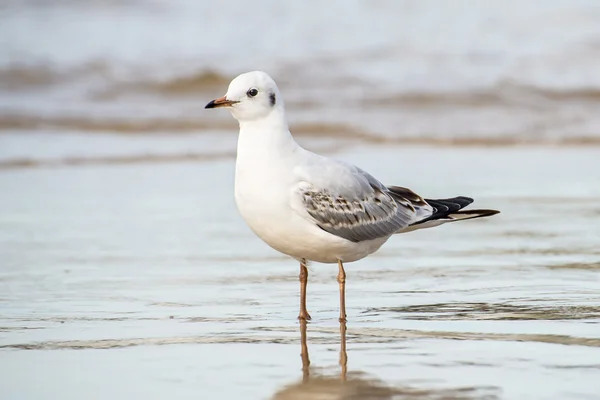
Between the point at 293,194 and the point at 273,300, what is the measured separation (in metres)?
0.70

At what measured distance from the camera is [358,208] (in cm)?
531

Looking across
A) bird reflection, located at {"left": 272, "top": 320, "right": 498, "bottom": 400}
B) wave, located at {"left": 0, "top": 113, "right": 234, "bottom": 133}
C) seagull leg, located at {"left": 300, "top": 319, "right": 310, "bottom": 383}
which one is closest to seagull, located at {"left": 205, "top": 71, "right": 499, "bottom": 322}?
seagull leg, located at {"left": 300, "top": 319, "right": 310, "bottom": 383}

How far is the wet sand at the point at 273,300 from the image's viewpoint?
4004 millimetres

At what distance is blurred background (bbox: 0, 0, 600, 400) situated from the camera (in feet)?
13.9

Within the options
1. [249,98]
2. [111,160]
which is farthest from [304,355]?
[111,160]

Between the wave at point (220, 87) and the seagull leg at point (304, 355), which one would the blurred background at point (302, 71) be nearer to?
the wave at point (220, 87)

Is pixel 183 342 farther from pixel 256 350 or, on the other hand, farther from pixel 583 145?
pixel 583 145

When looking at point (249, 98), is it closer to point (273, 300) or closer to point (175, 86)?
point (273, 300)

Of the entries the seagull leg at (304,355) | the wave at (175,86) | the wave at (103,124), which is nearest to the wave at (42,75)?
the wave at (175,86)

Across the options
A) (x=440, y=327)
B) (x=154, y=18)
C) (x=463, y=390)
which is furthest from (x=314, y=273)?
(x=154, y=18)

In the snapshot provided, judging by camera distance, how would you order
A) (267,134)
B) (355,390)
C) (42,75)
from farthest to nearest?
(42,75) → (267,134) → (355,390)

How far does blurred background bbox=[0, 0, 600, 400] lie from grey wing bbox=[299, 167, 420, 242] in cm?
32

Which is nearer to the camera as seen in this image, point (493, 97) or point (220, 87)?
point (493, 97)

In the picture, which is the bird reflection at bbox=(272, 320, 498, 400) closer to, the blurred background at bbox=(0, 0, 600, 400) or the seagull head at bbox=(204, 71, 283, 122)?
the blurred background at bbox=(0, 0, 600, 400)
